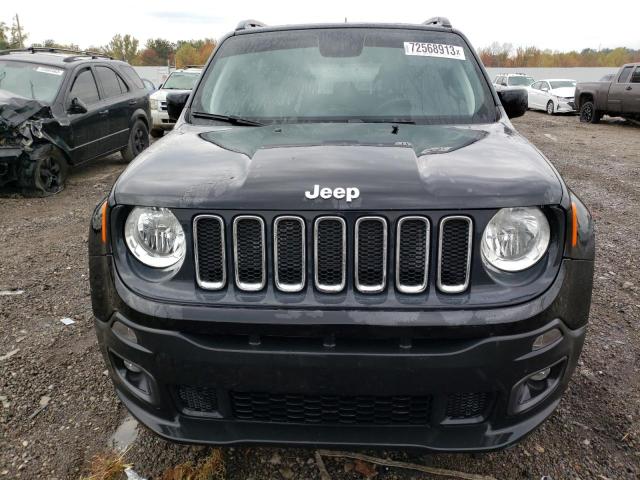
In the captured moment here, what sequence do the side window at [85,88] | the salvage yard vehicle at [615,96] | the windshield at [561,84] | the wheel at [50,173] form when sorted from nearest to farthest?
the wheel at [50,173], the side window at [85,88], the salvage yard vehicle at [615,96], the windshield at [561,84]

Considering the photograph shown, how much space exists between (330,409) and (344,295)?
0.44 m

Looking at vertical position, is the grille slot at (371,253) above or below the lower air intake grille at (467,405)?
above

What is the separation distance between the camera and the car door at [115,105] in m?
8.62

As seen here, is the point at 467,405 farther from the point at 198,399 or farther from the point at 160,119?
the point at 160,119

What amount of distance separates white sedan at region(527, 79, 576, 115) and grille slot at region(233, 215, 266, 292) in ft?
68.3

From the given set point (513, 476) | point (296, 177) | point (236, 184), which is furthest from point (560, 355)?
point (236, 184)

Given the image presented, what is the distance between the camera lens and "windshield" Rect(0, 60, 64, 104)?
745 centimetres

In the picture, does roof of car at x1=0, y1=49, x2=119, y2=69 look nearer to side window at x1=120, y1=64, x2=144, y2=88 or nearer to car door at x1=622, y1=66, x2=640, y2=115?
side window at x1=120, y1=64, x2=144, y2=88

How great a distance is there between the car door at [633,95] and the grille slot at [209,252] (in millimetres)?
16440

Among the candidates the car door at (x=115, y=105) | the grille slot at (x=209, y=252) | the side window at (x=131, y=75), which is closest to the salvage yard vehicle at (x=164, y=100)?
the side window at (x=131, y=75)

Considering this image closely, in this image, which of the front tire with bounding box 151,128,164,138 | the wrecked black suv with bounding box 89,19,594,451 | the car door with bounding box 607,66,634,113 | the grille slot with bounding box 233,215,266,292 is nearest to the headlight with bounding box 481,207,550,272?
the wrecked black suv with bounding box 89,19,594,451

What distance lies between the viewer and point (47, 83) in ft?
24.9

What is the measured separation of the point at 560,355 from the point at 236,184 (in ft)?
4.19

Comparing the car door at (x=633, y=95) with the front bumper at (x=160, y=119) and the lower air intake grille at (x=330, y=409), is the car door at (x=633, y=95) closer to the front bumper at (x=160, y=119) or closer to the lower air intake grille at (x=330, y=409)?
the front bumper at (x=160, y=119)
